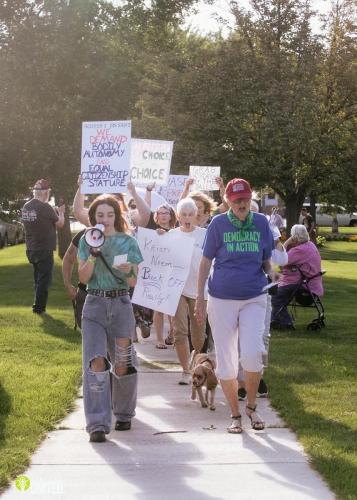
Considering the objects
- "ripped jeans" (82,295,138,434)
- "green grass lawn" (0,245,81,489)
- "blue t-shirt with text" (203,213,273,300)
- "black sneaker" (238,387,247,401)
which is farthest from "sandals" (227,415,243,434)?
"green grass lawn" (0,245,81,489)

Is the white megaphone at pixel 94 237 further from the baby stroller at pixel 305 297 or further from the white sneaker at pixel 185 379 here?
the baby stroller at pixel 305 297

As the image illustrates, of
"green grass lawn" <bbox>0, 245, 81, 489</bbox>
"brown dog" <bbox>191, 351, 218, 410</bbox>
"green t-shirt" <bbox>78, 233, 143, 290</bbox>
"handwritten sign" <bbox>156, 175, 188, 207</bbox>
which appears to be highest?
"handwritten sign" <bbox>156, 175, 188, 207</bbox>

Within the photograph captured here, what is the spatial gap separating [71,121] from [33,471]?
71.3 feet

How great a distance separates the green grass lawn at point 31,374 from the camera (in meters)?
6.59

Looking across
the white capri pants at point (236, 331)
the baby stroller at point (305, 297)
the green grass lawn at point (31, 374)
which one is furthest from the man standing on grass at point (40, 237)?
the white capri pants at point (236, 331)

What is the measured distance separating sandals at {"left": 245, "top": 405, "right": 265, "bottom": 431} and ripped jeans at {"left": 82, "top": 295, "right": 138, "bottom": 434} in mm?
879

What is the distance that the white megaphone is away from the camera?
6730 millimetres

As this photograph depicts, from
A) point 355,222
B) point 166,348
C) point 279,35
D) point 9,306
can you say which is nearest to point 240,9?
point 279,35

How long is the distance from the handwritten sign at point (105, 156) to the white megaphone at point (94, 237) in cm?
236

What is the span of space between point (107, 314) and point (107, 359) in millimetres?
355

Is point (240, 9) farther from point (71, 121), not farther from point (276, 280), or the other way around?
point (276, 280)

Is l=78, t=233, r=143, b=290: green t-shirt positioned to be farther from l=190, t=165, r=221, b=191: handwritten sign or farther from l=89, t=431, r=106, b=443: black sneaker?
l=190, t=165, r=221, b=191: handwritten sign


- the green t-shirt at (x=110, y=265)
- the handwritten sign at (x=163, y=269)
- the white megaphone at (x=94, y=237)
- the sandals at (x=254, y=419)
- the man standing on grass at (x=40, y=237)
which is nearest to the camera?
the white megaphone at (x=94, y=237)

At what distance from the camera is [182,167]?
28.7 m
